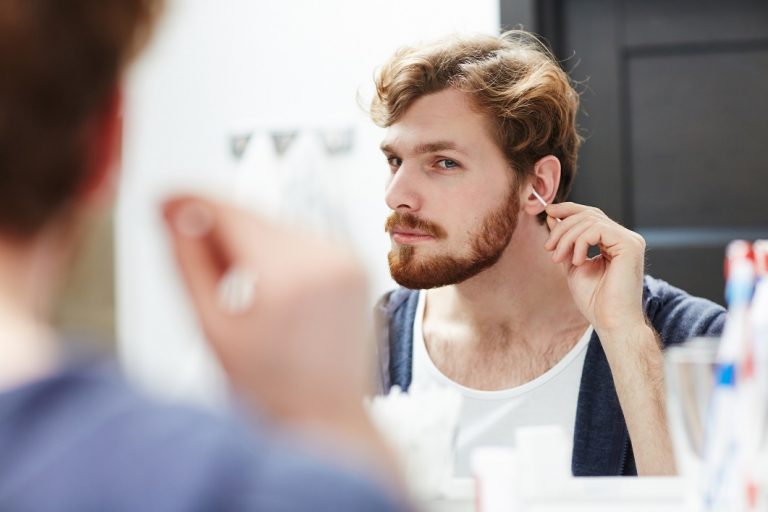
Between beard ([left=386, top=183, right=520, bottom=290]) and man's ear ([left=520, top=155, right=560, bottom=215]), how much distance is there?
19 mm

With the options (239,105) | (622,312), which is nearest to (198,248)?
(622,312)

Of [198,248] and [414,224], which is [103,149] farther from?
[414,224]

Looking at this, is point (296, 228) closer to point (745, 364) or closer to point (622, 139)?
point (745, 364)

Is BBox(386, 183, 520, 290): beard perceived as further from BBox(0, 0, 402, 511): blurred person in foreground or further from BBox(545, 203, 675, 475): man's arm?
BBox(0, 0, 402, 511): blurred person in foreground

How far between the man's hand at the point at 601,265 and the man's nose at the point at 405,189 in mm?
208

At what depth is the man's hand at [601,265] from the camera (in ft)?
4.24

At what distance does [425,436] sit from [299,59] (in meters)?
Result: 1.16

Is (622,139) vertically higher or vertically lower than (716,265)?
higher

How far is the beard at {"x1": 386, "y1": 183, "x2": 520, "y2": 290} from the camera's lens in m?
1.49

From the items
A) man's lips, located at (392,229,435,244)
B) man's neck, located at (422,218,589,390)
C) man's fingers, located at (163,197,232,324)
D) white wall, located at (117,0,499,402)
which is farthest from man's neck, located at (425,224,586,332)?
man's fingers, located at (163,197,232,324)

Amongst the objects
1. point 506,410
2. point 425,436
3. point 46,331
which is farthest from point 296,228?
point 506,410

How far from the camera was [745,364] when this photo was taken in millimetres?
668

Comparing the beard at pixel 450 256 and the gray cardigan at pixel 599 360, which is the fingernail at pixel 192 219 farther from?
the beard at pixel 450 256

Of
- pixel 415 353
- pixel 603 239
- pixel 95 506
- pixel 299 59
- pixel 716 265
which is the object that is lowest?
pixel 716 265
